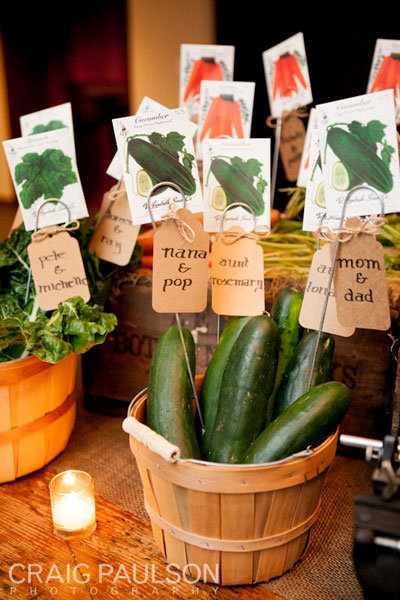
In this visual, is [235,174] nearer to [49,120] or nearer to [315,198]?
[315,198]

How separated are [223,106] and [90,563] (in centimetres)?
135

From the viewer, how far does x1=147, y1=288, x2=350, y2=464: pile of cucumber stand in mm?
1043

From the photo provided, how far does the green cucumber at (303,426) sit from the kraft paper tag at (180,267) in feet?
1.02

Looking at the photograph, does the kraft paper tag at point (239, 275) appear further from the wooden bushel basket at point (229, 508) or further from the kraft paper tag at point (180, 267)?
the wooden bushel basket at point (229, 508)

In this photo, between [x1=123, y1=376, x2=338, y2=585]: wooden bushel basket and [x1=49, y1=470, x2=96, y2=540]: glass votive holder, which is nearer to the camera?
[x1=123, y1=376, x2=338, y2=585]: wooden bushel basket

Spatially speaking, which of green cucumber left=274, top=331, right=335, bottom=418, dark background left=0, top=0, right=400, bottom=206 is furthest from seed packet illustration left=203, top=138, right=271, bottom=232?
dark background left=0, top=0, right=400, bottom=206

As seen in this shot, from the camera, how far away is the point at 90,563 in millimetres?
1137

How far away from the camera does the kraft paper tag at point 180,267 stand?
1168 millimetres

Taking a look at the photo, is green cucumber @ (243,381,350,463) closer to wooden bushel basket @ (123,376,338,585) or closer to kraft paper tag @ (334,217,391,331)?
wooden bushel basket @ (123,376,338,585)

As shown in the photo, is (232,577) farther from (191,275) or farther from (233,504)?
(191,275)

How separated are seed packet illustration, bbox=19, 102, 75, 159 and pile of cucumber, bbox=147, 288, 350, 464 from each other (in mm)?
708

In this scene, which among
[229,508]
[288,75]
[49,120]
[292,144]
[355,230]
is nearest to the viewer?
[229,508]

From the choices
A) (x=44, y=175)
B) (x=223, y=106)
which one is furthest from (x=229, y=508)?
(x=223, y=106)

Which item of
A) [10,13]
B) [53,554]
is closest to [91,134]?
[10,13]
